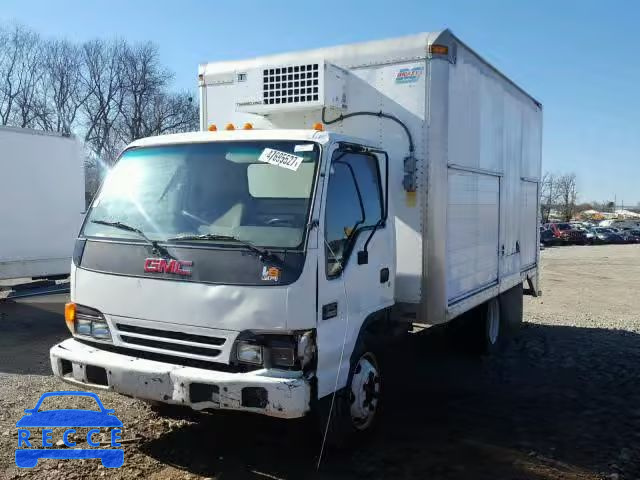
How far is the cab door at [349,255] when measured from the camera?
412 cm

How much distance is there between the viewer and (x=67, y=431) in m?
5.02

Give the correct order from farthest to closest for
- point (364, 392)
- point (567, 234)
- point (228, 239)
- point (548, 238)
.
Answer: point (567, 234)
point (548, 238)
point (364, 392)
point (228, 239)

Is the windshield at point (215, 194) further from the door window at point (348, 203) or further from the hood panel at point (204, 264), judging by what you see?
the door window at point (348, 203)

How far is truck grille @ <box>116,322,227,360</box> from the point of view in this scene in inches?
158

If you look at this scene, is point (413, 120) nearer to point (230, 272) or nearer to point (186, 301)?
point (230, 272)

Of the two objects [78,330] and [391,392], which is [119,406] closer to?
[78,330]

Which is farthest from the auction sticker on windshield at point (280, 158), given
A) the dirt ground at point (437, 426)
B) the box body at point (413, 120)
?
the dirt ground at point (437, 426)

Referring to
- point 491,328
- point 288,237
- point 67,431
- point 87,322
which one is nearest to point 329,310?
point 288,237

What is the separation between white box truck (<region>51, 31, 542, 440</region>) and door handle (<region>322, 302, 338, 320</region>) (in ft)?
0.05

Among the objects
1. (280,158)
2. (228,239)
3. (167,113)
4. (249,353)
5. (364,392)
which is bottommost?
(364,392)

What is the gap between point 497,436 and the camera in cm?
523

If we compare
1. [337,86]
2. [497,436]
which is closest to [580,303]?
[497,436]

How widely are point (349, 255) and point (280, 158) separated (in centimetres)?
86

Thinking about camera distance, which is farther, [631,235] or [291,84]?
[631,235]
